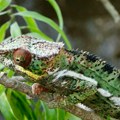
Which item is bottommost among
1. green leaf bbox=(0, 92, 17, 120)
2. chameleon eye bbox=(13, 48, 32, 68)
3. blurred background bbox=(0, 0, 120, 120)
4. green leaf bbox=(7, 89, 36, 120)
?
green leaf bbox=(0, 92, 17, 120)

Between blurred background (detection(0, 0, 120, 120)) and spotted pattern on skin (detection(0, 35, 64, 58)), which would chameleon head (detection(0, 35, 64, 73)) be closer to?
spotted pattern on skin (detection(0, 35, 64, 58))

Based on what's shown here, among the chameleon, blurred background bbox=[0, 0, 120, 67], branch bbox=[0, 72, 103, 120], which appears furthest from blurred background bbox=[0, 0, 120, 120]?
branch bbox=[0, 72, 103, 120]

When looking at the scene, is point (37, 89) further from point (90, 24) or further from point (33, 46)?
point (90, 24)

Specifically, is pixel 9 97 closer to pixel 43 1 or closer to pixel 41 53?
pixel 41 53

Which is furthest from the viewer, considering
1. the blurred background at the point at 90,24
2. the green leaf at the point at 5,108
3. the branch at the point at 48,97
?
the blurred background at the point at 90,24

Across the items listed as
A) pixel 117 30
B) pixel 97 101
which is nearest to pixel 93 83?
pixel 97 101

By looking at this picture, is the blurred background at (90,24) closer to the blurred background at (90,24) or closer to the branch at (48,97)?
the blurred background at (90,24)

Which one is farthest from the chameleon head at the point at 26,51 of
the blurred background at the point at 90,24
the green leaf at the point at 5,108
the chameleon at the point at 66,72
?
the blurred background at the point at 90,24
